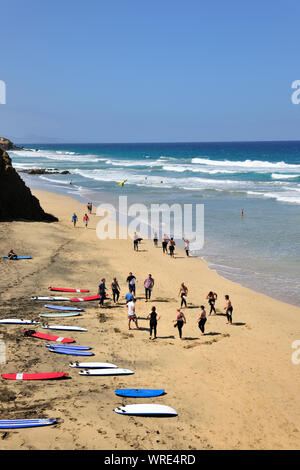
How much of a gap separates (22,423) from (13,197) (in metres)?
21.5

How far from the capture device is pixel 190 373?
1111cm

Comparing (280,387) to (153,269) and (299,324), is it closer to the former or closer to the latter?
(299,324)

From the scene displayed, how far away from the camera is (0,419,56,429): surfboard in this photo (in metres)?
8.04

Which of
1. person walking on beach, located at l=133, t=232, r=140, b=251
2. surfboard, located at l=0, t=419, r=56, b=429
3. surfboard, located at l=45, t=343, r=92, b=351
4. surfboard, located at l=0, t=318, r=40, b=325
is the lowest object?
surfboard, located at l=0, t=419, r=56, b=429

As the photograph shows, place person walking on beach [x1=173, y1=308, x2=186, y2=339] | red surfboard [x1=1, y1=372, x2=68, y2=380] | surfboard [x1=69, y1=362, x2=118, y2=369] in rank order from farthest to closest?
person walking on beach [x1=173, y1=308, x2=186, y2=339] → surfboard [x1=69, y1=362, x2=118, y2=369] → red surfboard [x1=1, y1=372, x2=68, y2=380]

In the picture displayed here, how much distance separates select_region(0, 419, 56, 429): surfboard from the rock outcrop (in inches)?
806

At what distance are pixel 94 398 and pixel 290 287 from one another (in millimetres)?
11410

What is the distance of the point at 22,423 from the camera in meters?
8.14

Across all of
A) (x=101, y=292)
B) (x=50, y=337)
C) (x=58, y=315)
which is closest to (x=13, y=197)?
(x=101, y=292)

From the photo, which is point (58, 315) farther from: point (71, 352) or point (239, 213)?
point (239, 213)

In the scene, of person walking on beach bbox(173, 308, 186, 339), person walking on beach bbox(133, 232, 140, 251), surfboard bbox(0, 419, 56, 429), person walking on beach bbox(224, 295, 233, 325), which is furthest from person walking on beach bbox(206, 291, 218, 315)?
person walking on beach bbox(133, 232, 140, 251)

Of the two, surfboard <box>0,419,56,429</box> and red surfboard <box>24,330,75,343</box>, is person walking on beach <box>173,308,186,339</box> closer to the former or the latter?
red surfboard <box>24,330,75,343</box>

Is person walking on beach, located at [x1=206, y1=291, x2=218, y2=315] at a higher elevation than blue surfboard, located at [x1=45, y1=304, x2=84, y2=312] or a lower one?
higher

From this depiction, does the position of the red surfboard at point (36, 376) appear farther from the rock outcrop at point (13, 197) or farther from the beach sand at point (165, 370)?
the rock outcrop at point (13, 197)
